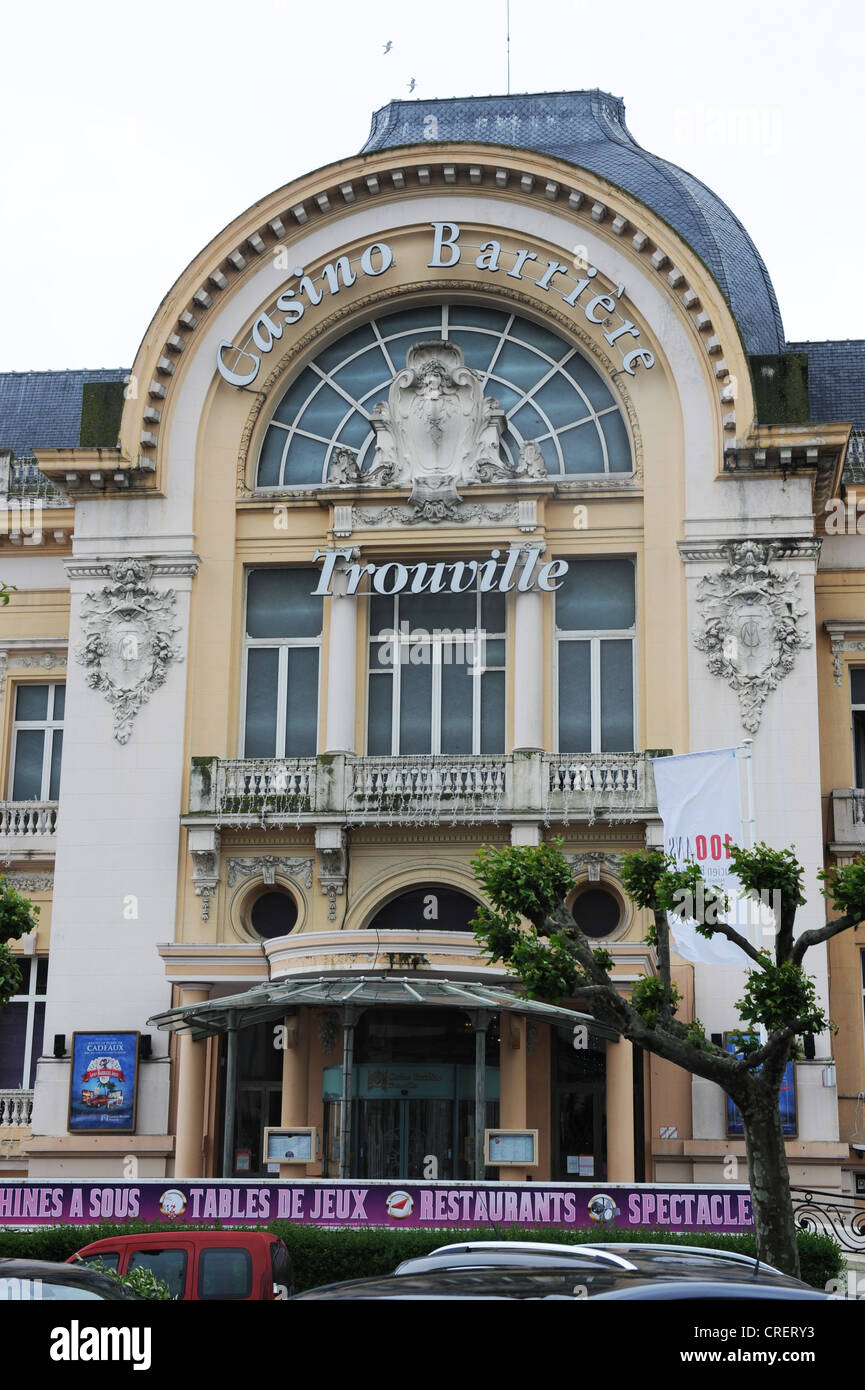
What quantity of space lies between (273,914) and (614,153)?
1930 centimetres

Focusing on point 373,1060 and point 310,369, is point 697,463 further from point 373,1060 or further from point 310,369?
point 373,1060

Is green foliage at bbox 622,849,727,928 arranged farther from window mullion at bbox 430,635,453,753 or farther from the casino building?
window mullion at bbox 430,635,453,753

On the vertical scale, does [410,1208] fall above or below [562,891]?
below

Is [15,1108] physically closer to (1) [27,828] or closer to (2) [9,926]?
(1) [27,828]

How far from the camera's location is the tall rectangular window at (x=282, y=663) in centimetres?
3047

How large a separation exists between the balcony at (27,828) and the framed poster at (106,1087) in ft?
14.8

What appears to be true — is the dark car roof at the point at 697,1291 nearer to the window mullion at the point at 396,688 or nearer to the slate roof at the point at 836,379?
the window mullion at the point at 396,688

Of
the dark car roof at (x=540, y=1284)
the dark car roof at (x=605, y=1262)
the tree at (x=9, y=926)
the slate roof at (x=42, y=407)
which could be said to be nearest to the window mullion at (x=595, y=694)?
the tree at (x=9, y=926)

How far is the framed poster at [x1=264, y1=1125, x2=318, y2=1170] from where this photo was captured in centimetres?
2428

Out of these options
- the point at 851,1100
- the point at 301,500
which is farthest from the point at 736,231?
the point at 851,1100

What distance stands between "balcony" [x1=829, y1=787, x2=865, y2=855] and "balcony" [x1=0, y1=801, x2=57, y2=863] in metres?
14.6

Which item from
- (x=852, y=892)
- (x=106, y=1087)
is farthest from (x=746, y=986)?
(x=106, y=1087)
